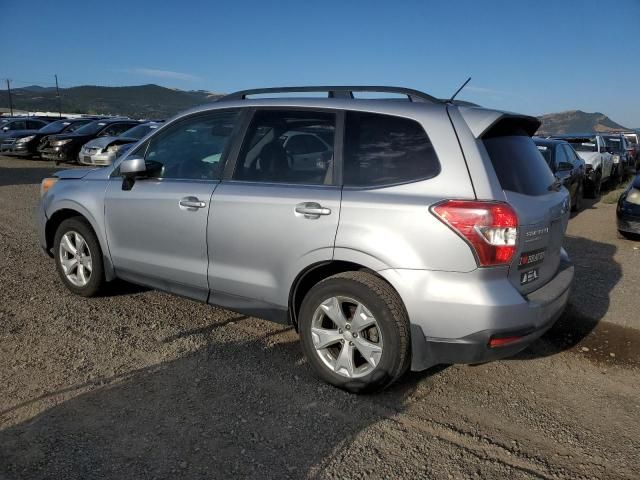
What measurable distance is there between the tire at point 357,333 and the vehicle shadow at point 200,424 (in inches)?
6.0

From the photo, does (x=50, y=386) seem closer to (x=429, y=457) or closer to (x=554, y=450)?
(x=429, y=457)

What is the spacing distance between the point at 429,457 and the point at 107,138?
50.5 ft

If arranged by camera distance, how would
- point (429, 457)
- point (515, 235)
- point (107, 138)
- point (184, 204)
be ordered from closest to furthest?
1. point (429, 457)
2. point (515, 235)
3. point (184, 204)
4. point (107, 138)

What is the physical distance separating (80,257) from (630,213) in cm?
738

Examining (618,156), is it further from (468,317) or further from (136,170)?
(136,170)

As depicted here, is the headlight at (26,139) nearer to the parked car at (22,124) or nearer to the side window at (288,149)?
the parked car at (22,124)

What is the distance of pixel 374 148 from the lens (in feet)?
10.8

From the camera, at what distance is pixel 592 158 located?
45.9ft

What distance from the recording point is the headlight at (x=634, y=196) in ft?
25.5

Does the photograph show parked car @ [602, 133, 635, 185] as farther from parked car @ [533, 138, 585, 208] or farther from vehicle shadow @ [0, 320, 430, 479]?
vehicle shadow @ [0, 320, 430, 479]

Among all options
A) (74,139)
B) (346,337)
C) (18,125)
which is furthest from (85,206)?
(18,125)

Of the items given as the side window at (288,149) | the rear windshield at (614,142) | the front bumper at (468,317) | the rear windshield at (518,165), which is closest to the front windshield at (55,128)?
the side window at (288,149)

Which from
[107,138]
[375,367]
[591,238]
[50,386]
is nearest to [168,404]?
[50,386]

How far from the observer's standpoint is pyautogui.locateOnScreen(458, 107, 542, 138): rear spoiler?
309 cm
